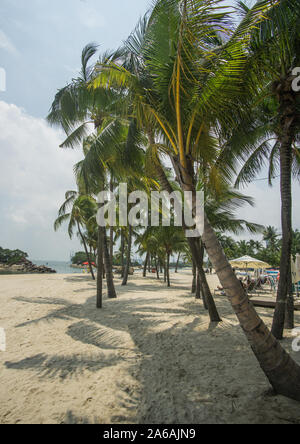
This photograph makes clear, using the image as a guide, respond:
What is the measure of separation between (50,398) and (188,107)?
5.04 m

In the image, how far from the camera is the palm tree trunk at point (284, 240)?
14.7ft

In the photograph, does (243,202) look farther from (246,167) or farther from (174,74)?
(174,74)

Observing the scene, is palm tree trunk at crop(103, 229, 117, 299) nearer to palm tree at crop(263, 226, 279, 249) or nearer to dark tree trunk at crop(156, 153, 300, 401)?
dark tree trunk at crop(156, 153, 300, 401)

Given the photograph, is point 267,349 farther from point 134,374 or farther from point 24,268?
point 24,268

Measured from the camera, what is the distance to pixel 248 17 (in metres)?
3.17

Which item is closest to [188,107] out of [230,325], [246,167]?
[246,167]

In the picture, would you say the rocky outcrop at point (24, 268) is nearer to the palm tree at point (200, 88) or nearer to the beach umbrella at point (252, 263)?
Result: the beach umbrella at point (252, 263)

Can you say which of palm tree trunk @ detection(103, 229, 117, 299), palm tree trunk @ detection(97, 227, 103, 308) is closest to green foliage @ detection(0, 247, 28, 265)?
palm tree trunk @ detection(103, 229, 117, 299)

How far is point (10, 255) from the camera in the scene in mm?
48188

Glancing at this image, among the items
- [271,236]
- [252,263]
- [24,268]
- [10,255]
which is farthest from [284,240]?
[271,236]

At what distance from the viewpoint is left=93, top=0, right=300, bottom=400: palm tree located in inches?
108

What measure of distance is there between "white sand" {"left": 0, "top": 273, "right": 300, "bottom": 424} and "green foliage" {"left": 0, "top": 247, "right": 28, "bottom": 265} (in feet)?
153

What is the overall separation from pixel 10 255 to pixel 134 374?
53.5 metres

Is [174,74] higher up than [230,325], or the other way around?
[174,74]
